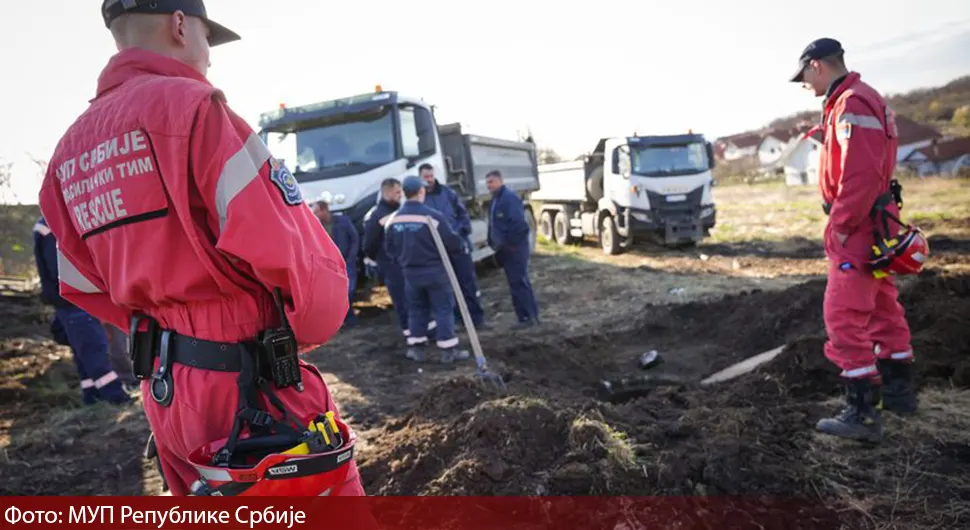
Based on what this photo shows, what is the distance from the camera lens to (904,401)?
3684 millimetres

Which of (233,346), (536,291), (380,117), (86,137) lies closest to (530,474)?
(233,346)

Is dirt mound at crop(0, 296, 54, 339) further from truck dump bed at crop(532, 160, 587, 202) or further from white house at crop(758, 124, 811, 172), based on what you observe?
white house at crop(758, 124, 811, 172)

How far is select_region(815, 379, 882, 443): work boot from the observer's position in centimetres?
338

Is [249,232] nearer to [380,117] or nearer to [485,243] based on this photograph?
[380,117]

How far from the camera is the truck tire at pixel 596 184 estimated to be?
15.2 m

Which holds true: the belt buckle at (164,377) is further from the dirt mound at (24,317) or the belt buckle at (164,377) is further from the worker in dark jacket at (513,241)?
the dirt mound at (24,317)

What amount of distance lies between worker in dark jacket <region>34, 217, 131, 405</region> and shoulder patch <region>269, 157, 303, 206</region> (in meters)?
4.32

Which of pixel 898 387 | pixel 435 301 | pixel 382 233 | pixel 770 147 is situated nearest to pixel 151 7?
pixel 898 387

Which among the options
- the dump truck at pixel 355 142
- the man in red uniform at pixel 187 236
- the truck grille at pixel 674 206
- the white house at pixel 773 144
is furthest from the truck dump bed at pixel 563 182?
the white house at pixel 773 144

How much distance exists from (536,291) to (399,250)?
4435mm

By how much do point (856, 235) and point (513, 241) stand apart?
4.58 metres

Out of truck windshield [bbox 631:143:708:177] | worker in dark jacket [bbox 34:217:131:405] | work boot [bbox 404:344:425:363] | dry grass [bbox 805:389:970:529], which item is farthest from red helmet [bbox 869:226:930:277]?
truck windshield [bbox 631:143:708:177]

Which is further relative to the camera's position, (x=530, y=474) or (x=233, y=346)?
(x=530, y=474)

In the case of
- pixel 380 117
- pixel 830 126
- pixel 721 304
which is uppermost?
pixel 380 117
